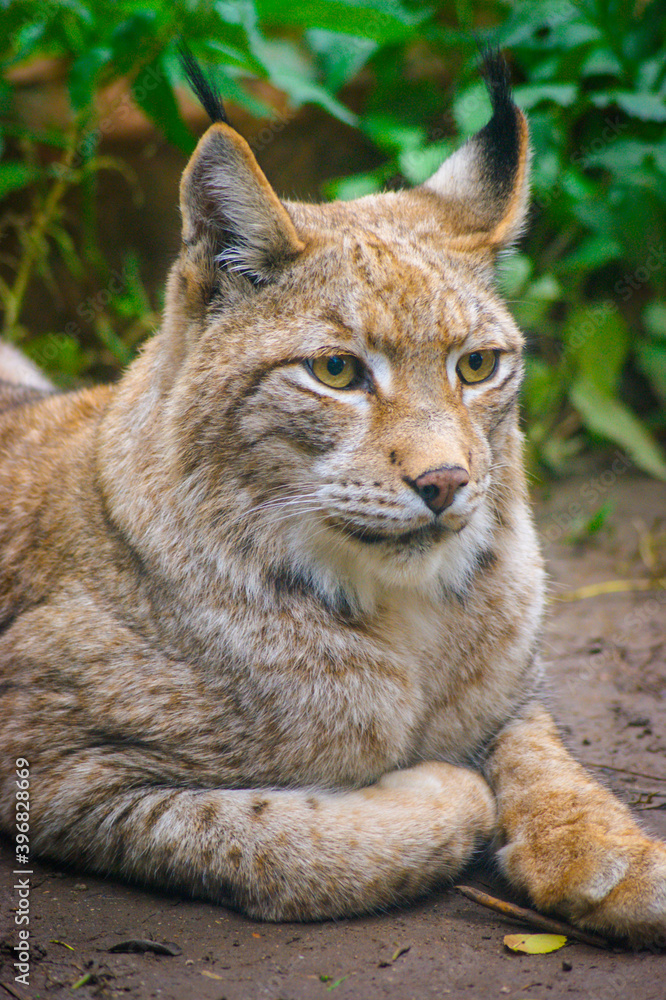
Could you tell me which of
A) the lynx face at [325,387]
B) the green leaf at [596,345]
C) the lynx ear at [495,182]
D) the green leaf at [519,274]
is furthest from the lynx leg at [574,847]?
the green leaf at [596,345]

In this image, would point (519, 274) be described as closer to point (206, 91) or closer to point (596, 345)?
point (596, 345)

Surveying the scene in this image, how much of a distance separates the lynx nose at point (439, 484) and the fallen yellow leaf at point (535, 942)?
3.88 feet

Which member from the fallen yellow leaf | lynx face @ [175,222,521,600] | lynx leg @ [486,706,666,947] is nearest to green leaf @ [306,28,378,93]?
lynx face @ [175,222,521,600]

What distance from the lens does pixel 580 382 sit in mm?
6531

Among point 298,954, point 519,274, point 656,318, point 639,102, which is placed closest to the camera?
point 298,954

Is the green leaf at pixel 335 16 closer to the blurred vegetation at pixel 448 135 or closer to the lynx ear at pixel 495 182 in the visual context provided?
the blurred vegetation at pixel 448 135

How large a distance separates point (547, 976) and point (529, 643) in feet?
3.77

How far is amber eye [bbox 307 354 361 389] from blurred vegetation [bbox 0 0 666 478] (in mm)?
2568

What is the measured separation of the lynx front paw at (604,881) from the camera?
2.46 meters

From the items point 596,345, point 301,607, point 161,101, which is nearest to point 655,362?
A: point 596,345

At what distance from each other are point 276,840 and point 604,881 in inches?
35.4

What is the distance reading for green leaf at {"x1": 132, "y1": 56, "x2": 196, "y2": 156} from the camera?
16.8 ft

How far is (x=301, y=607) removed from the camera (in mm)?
2834

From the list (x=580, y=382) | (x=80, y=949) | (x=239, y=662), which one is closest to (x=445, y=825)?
(x=239, y=662)
